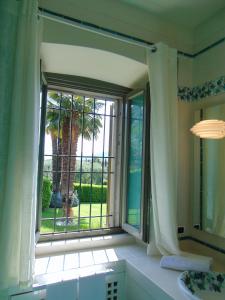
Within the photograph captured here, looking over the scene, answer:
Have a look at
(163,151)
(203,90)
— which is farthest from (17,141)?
(203,90)

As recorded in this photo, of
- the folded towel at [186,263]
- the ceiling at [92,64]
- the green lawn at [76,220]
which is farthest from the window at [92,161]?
the folded towel at [186,263]

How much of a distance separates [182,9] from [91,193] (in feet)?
5.84

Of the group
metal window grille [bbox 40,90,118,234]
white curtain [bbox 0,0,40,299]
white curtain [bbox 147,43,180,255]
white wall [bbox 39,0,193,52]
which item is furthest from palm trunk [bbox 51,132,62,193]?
white wall [bbox 39,0,193,52]

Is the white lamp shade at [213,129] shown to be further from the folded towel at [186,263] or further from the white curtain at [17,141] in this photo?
the white curtain at [17,141]

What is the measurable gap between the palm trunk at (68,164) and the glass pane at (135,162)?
0.54 metres

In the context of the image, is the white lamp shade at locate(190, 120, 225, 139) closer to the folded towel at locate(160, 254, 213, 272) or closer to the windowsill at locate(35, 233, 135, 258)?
the folded towel at locate(160, 254, 213, 272)

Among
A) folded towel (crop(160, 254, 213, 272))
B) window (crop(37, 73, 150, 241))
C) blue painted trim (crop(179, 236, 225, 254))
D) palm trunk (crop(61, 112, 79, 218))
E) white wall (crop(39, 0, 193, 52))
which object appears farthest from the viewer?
palm trunk (crop(61, 112, 79, 218))

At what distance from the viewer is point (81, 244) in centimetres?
194

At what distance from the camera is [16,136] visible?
126 centimetres

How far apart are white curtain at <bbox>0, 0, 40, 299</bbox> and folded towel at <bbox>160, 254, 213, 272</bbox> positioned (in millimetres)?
911

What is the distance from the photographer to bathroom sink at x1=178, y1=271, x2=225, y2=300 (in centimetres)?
135

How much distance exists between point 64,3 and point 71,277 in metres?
1.89

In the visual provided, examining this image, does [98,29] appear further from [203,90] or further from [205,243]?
[205,243]

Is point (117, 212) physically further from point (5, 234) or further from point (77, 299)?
point (5, 234)
